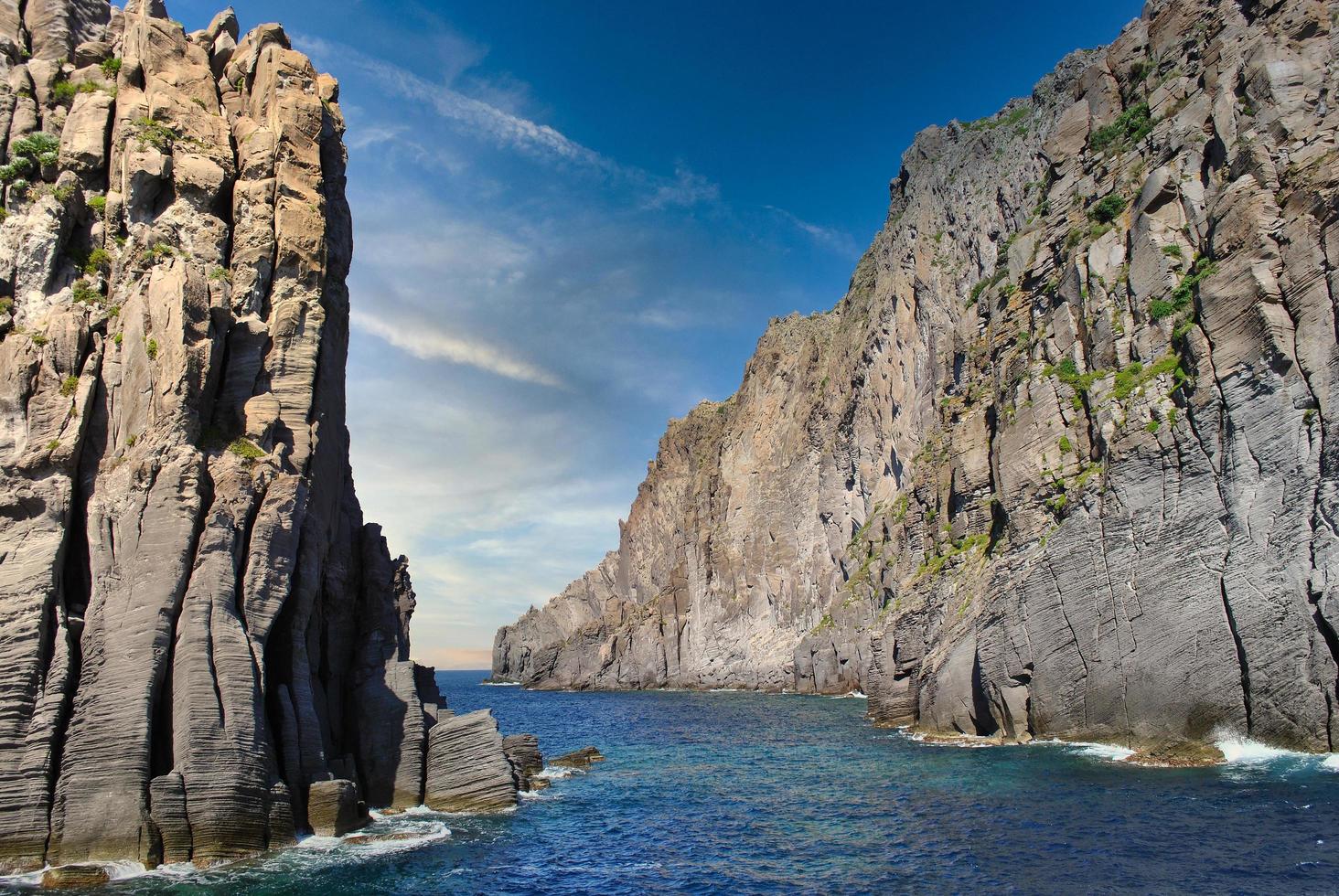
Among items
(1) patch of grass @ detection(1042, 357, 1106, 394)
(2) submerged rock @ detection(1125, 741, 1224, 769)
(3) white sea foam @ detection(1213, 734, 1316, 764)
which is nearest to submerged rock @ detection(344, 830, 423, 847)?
(2) submerged rock @ detection(1125, 741, 1224, 769)

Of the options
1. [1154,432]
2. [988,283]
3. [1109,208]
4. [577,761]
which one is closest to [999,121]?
[988,283]

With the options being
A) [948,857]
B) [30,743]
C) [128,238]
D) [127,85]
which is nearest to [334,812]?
[30,743]

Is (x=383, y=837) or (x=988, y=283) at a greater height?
(x=988, y=283)

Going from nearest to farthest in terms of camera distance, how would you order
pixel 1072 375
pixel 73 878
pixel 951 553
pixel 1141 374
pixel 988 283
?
pixel 73 878, pixel 1141 374, pixel 1072 375, pixel 951 553, pixel 988 283

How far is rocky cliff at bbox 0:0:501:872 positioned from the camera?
21.6 metres

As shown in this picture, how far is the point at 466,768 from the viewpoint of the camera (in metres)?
31.2

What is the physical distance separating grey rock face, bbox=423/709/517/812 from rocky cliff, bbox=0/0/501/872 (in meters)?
0.64

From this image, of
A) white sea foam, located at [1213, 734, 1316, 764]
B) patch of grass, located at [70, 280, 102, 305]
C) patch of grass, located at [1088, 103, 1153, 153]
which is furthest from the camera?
patch of grass, located at [1088, 103, 1153, 153]

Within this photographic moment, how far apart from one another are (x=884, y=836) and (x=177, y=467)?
77.5 feet

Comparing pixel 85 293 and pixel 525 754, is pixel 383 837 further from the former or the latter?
pixel 85 293

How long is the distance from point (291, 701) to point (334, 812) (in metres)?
3.48

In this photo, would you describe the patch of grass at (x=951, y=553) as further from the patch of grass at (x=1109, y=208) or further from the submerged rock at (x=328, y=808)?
the submerged rock at (x=328, y=808)

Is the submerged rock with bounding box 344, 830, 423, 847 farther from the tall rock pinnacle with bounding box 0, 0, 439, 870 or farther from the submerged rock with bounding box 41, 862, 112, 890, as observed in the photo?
the submerged rock with bounding box 41, 862, 112, 890

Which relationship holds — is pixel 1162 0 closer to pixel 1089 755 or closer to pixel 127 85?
pixel 1089 755
